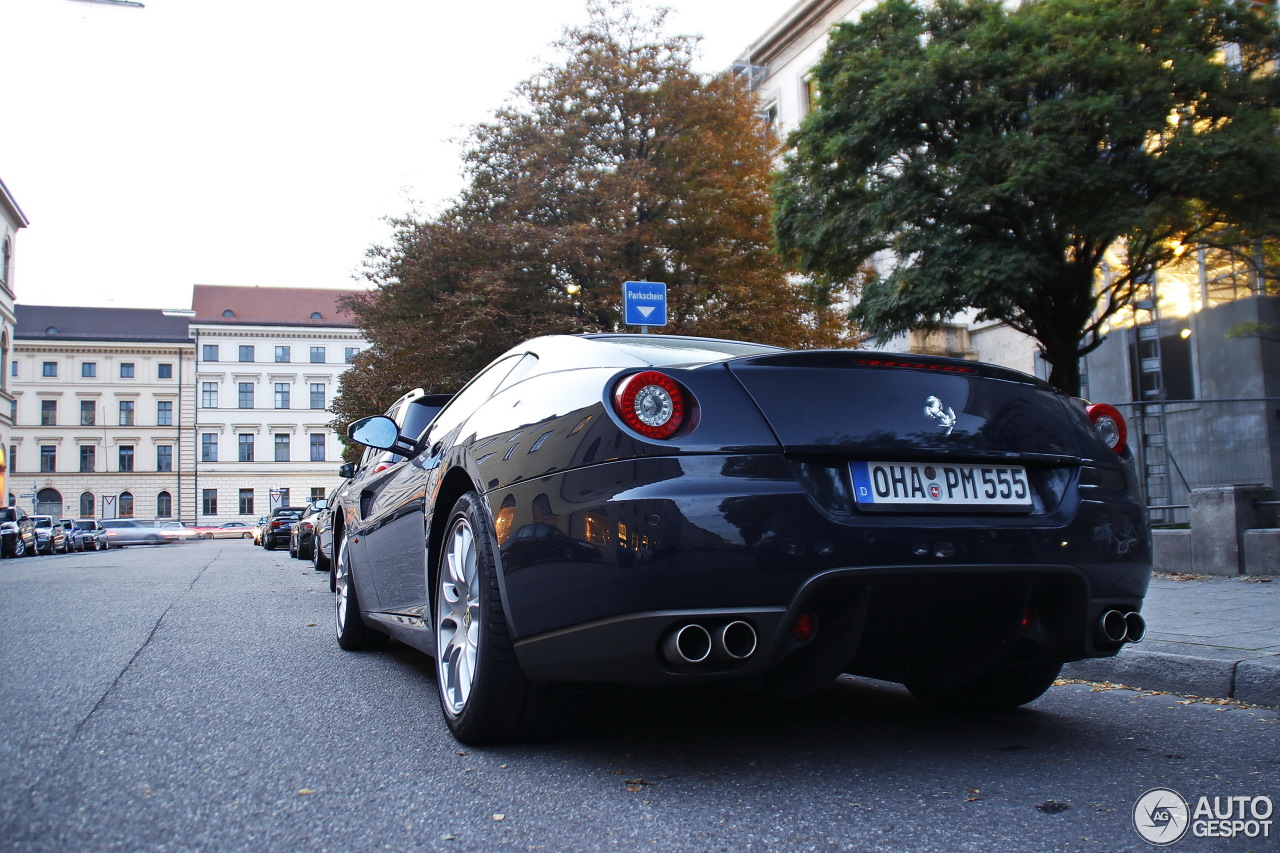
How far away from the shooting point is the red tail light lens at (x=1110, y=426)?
362 cm

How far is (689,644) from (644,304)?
8622 mm

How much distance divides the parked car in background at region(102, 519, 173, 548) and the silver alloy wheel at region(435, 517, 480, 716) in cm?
5185

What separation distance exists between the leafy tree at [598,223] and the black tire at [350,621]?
13.8 metres

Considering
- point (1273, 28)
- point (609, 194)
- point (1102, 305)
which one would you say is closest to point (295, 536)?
point (609, 194)

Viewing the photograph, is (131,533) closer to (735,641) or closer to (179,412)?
(179,412)

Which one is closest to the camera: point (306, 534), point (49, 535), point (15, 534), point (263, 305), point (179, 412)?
point (306, 534)

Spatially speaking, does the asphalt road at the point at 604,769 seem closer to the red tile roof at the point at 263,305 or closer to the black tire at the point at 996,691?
A: the black tire at the point at 996,691

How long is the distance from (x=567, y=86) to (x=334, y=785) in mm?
19824

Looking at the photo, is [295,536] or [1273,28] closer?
[1273,28]

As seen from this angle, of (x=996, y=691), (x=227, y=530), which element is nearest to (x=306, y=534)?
(x=996, y=691)

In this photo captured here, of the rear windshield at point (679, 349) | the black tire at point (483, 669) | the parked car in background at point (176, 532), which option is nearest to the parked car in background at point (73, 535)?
the parked car in background at point (176, 532)

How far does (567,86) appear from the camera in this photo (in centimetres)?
2130

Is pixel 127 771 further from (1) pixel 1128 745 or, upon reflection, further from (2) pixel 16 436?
(2) pixel 16 436

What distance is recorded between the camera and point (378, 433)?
4688 millimetres
